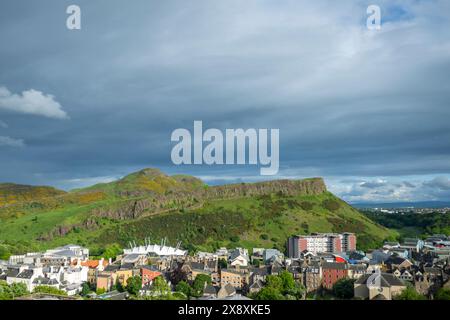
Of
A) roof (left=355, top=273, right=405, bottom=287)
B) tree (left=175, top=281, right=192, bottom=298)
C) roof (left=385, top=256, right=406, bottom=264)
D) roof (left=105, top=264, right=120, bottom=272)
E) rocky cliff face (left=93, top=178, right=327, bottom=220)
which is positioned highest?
rocky cliff face (left=93, top=178, right=327, bottom=220)

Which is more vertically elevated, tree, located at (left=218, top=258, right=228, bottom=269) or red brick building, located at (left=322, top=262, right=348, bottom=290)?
red brick building, located at (left=322, top=262, right=348, bottom=290)

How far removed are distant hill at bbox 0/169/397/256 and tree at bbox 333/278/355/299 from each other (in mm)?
30387

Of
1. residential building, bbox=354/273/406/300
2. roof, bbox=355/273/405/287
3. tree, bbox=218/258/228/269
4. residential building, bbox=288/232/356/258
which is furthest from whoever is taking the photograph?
residential building, bbox=288/232/356/258

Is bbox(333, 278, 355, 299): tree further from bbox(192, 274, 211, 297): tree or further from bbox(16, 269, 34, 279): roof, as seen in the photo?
bbox(16, 269, 34, 279): roof

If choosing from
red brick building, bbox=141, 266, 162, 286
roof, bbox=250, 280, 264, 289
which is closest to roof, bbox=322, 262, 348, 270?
roof, bbox=250, 280, 264, 289

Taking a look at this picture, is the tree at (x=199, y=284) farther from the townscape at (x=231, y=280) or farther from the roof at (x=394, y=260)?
the roof at (x=394, y=260)

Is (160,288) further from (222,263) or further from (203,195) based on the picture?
(203,195)

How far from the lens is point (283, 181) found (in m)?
90.9

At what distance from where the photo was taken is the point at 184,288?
31.8m

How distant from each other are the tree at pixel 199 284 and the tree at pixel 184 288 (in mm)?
371

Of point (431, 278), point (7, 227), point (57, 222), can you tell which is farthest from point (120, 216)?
point (431, 278)

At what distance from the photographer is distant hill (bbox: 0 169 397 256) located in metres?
65.1

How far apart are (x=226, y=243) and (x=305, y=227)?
1420 centimetres

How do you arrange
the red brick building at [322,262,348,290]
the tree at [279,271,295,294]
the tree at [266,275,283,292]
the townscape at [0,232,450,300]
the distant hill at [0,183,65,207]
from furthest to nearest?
1. the distant hill at [0,183,65,207]
2. the red brick building at [322,262,348,290]
3. the tree at [279,271,295,294]
4. the tree at [266,275,283,292]
5. the townscape at [0,232,450,300]
